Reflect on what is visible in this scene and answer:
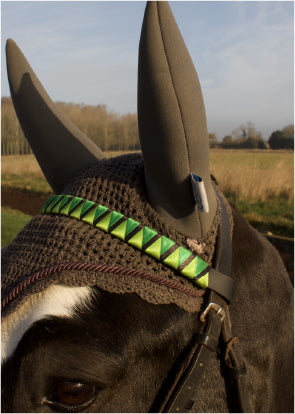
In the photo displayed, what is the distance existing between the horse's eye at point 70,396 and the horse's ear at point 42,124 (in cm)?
85

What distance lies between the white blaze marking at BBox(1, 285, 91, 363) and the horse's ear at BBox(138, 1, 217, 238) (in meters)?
0.46

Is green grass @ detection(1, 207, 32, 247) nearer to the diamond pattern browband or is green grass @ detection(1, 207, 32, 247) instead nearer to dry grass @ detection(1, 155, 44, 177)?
the diamond pattern browband

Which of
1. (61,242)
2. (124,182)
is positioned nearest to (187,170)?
(124,182)

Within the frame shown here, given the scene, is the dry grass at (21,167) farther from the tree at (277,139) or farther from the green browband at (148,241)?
the green browband at (148,241)

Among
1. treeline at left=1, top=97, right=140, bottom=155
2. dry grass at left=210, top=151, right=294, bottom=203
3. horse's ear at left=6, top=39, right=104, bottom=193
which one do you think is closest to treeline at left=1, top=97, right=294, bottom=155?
treeline at left=1, top=97, right=140, bottom=155

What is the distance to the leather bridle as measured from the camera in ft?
3.97

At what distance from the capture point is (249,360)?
4.45 ft

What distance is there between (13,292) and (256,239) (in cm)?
101

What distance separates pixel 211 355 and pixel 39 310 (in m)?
0.59

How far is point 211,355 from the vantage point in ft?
4.17

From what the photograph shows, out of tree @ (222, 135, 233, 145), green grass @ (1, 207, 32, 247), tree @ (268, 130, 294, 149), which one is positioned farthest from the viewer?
tree @ (222, 135, 233, 145)

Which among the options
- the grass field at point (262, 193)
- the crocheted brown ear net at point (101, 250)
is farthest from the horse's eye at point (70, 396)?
the grass field at point (262, 193)

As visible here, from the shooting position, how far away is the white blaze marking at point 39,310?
3.83 ft

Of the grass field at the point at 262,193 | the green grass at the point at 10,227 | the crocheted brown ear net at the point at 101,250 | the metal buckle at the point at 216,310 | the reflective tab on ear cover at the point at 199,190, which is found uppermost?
the reflective tab on ear cover at the point at 199,190
